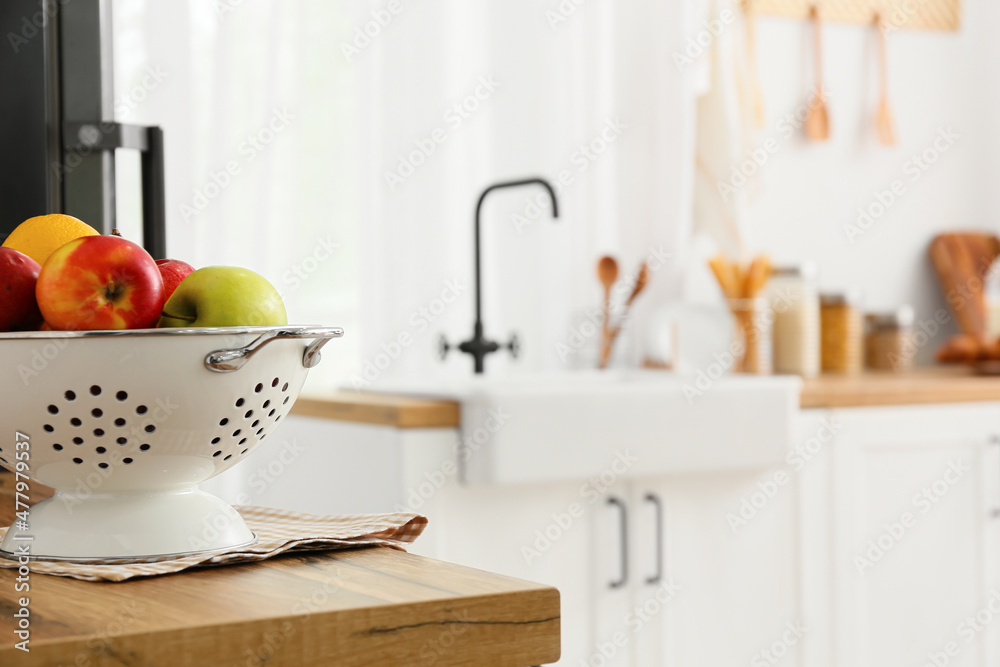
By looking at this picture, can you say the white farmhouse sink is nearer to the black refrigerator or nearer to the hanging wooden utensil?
the black refrigerator

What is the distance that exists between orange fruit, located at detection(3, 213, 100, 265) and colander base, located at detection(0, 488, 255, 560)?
0.17 meters

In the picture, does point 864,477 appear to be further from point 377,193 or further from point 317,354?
point 317,354

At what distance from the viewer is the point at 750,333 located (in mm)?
2199

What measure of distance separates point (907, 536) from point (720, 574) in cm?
40

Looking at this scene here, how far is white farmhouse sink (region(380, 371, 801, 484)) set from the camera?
1.54m

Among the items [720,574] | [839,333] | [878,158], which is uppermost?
[878,158]

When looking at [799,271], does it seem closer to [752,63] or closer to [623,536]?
[752,63]

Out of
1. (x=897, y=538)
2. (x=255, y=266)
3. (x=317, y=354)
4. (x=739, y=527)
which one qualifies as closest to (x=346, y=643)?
(x=317, y=354)

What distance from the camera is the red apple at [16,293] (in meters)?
0.65

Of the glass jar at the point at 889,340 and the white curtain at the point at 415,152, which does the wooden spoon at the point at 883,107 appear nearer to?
the glass jar at the point at 889,340

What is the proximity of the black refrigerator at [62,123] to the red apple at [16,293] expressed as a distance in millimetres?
475

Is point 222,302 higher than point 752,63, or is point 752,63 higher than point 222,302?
point 752,63

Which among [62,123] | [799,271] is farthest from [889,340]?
[62,123]

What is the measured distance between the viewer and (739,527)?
A: 5.87 ft
